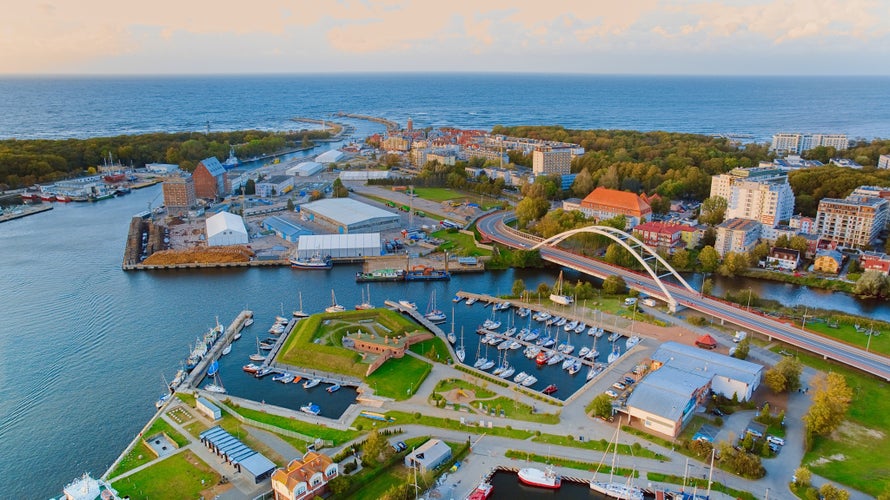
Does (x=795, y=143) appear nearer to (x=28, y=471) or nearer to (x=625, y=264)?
(x=625, y=264)

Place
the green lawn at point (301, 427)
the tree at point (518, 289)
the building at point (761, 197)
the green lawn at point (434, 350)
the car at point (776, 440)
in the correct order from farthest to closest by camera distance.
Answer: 1. the building at point (761, 197)
2. the tree at point (518, 289)
3. the green lawn at point (434, 350)
4. the green lawn at point (301, 427)
5. the car at point (776, 440)

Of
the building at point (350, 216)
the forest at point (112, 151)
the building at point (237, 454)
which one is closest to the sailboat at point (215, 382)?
the building at point (237, 454)

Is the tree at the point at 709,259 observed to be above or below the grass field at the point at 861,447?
above

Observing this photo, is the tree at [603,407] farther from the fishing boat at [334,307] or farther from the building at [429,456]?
the fishing boat at [334,307]

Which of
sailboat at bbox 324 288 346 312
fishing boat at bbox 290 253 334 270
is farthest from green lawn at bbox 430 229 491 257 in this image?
sailboat at bbox 324 288 346 312

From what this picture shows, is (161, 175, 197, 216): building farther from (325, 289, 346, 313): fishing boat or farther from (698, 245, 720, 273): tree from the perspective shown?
(698, 245, 720, 273): tree

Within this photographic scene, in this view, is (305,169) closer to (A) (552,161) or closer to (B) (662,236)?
(A) (552,161)

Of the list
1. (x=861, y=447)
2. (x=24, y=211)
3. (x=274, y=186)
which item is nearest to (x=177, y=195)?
(x=274, y=186)
